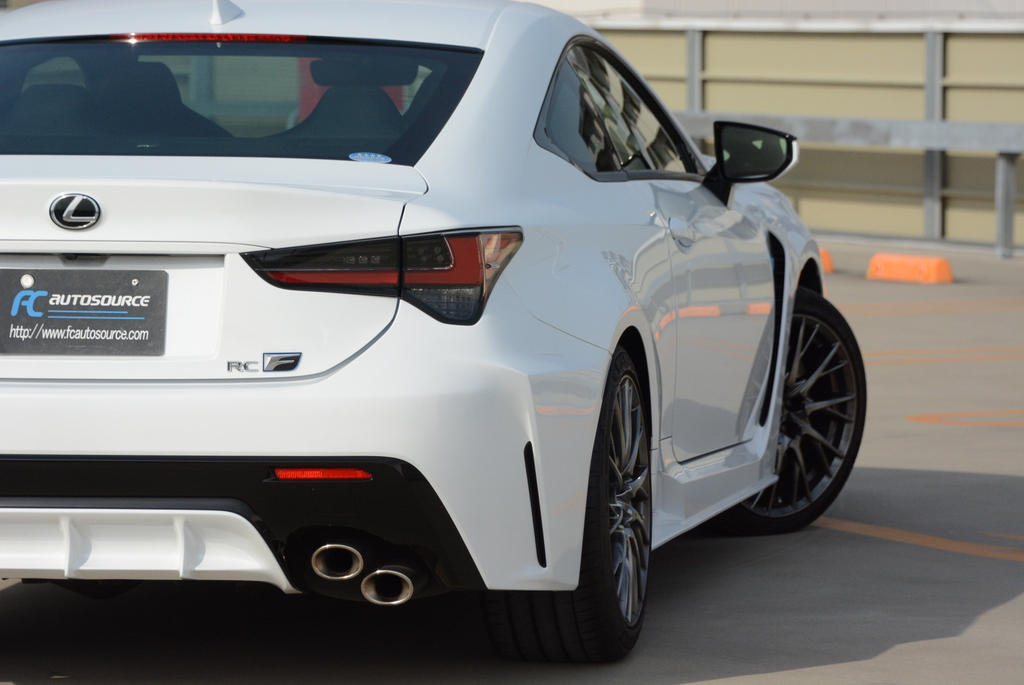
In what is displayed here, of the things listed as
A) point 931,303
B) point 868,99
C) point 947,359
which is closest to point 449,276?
point 947,359

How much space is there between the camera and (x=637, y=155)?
498cm

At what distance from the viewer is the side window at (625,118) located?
15.7 ft

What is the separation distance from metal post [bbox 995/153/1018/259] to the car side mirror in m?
13.2

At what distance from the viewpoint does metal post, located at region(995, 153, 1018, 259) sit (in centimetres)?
1794

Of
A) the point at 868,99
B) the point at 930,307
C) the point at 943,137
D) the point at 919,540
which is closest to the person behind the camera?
the point at 919,540

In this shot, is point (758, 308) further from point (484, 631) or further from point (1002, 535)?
point (484, 631)

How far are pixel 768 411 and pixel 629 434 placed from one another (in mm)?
1528

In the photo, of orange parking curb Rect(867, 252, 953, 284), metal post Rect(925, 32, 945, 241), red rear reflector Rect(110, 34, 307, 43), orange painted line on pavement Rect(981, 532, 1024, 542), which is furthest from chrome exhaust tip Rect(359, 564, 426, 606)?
metal post Rect(925, 32, 945, 241)

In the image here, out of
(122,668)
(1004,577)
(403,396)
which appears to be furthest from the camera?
(1004,577)

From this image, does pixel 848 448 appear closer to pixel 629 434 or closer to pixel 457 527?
pixel 629 434

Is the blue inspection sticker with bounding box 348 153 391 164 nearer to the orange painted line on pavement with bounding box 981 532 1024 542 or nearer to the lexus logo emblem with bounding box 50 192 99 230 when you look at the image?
the lexus logo emblem with bounding box 50 192 99 230

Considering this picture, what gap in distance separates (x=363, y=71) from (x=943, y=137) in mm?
15684

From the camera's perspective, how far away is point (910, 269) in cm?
1669

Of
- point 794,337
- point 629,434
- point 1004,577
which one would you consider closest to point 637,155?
point 629,434
